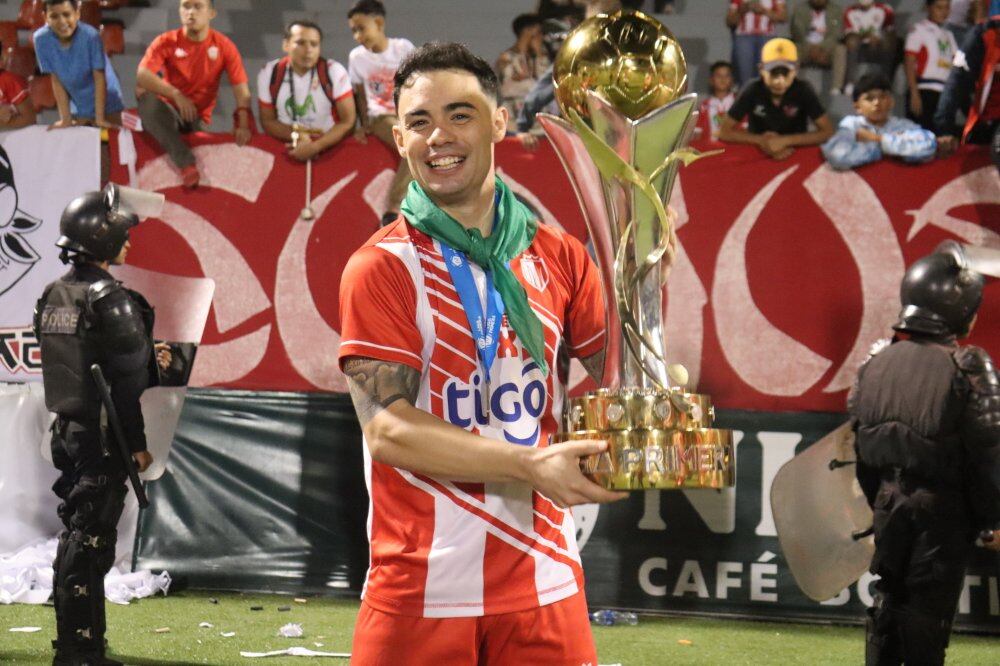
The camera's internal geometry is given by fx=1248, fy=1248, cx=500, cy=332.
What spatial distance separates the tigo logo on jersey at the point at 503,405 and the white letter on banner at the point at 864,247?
5382 mm

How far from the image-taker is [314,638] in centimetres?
671

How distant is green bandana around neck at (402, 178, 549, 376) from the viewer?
2.61 m

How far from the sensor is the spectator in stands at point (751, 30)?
37.5 ft

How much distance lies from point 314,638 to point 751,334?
3.25m

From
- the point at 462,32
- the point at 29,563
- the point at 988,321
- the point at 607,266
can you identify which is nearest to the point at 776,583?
the point at 988,321

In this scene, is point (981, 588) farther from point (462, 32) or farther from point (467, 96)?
point (462, 32)

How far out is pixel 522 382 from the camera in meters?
2.66

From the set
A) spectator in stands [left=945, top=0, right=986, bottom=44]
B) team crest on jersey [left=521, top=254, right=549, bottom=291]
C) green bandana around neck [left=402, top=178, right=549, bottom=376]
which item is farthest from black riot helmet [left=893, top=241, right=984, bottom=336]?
spectator in stands [left=945, top=0, right=986, bottom=44]

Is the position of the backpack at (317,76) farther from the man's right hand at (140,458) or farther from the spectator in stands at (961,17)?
the spectator in stands at (961,17)

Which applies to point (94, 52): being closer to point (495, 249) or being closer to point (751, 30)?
point (751, 30)

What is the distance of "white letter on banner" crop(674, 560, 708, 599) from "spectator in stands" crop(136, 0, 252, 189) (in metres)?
4.08

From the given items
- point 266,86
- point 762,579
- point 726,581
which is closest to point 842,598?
point 762,579

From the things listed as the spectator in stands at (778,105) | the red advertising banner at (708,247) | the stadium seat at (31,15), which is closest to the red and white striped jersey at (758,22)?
the spectator in stands at (778,105)

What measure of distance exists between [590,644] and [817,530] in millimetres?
4389
